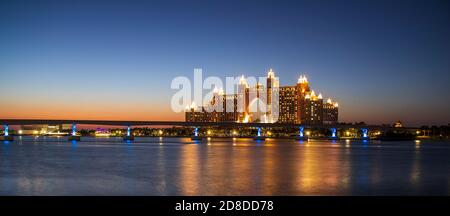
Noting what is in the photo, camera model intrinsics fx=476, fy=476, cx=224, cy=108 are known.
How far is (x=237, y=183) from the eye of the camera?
30.6 metres

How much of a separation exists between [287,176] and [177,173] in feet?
28.6

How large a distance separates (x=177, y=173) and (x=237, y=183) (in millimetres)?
8360

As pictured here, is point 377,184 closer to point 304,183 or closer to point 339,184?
point 339,184

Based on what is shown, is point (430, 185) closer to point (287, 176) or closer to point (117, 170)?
point (287, 176)

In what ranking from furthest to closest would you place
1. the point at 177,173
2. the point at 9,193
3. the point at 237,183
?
the point at 177,173
the point at 237,183
the point at 9,193

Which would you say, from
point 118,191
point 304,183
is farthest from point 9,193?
point 304,183
